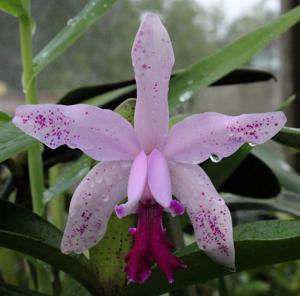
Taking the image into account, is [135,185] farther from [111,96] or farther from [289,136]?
[111,96]

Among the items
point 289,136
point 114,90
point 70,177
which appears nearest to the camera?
point 289,136

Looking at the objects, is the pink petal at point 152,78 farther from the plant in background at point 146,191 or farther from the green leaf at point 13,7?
the green leaf at point 13,7

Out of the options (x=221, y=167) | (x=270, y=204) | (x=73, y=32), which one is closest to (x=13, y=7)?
(x=73, y=32)

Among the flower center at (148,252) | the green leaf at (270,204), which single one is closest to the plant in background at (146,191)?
the flower center at (148,252)

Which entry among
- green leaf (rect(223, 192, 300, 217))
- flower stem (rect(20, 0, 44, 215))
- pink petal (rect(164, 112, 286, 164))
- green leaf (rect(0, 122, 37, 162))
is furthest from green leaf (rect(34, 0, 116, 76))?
green leaf (rect(223, 192, 300, 217))

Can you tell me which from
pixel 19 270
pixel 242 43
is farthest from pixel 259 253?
pixel 19 270

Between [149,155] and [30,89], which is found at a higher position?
[30,89]
